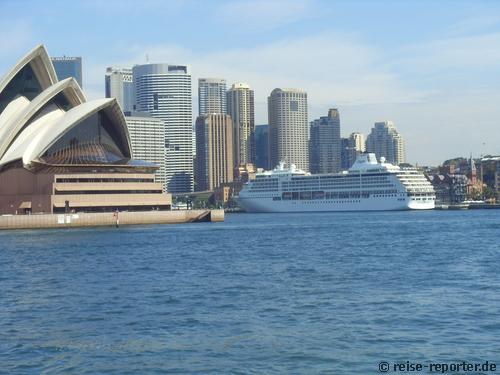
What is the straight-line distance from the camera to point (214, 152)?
186 metres

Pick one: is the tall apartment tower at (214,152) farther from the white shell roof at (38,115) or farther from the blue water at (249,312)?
the blue water at (249,312)

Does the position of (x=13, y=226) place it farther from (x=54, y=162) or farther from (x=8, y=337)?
(x=8, y=337)

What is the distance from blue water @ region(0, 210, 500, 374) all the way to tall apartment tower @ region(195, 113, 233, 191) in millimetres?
153392

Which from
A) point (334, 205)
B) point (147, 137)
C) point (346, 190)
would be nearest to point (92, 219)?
A: point (334, 205)

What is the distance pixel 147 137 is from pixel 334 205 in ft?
254

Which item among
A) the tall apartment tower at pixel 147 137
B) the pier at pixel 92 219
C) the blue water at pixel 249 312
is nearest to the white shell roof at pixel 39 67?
the pier at pixel 92 219

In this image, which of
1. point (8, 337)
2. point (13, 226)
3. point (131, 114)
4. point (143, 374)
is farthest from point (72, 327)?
point (131, 114)

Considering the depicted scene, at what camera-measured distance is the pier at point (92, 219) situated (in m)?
57.9

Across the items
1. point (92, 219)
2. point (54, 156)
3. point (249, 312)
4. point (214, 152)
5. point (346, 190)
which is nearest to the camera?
point (249, 312)

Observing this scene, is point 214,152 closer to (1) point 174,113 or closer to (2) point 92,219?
(1) point 174,113

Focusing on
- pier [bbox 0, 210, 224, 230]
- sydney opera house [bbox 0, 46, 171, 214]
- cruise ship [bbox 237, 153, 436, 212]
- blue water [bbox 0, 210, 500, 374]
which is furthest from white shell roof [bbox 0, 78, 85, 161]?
cruise ship [bbox 237, 153, 436, 212]

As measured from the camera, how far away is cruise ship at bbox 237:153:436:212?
3642 inches

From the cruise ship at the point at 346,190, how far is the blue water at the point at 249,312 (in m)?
61.6

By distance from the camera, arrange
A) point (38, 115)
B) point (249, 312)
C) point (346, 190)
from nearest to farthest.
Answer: point (249, 312)
point (38, 115)
point (346, 190)
